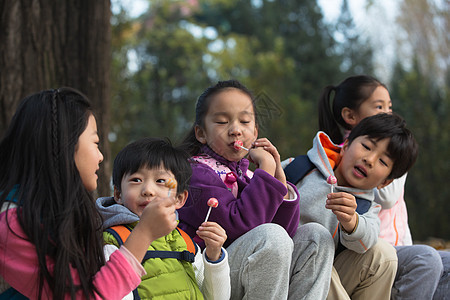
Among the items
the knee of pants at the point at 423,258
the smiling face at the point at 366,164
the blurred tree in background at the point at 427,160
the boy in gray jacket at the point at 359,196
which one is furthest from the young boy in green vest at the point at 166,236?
the blurred tree in background at the point at 427,160

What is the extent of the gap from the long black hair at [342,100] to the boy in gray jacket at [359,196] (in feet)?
1.38

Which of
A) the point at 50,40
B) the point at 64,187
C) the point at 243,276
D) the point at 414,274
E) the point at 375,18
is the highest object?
the point at 375,18

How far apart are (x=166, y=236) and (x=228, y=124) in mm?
653

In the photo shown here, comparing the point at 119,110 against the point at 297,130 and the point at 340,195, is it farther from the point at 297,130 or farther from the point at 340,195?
the point at 340,195

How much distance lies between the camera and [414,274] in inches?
103

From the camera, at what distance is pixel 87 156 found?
5.88ft

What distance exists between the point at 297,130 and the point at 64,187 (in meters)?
6.90

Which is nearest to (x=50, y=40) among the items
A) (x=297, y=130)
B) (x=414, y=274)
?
(x=414, y=274)

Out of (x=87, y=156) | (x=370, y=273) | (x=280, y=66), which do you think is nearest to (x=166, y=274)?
Result: (x=87, y=156)

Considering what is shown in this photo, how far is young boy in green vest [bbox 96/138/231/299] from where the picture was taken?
1954mm

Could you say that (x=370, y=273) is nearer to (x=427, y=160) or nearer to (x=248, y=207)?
(x=248, y=207)

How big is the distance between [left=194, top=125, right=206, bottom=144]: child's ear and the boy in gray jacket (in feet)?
1.94

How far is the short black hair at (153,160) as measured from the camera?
2.12 m

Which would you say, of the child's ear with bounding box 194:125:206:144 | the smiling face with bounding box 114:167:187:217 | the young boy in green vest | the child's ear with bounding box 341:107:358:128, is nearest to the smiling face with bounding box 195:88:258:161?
the child's ear with bounding box 194:125:206:144
